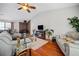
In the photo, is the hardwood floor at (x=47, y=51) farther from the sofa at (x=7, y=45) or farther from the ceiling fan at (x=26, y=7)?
the ceiling fan at (x=26, y=7)

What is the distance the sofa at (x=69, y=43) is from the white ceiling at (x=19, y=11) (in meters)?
0.49

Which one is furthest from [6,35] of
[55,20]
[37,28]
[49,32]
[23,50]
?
[55,20]

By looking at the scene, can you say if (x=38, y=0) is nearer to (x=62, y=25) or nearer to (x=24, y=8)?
(x=24, y=8)

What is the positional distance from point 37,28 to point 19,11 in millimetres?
410

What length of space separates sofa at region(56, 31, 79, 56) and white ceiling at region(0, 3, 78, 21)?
1.59 feet

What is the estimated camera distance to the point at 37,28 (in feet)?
7.75

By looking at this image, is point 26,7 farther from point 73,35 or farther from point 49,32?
point 73,35

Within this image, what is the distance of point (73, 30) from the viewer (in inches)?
90.7

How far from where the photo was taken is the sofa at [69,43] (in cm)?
226

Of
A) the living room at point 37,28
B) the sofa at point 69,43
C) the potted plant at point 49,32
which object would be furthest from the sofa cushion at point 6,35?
the sofa at point 69,43

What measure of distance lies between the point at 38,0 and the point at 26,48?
82 centimetres

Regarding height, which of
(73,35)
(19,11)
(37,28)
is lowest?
(73,35)

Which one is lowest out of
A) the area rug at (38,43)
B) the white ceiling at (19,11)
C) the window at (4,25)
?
the area rug at (38,43)

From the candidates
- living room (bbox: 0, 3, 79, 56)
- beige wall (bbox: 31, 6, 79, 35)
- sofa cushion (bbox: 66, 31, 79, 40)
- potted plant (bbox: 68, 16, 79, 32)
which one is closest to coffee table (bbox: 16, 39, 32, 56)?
living room (bbox: 0, 3, 79, 56)
